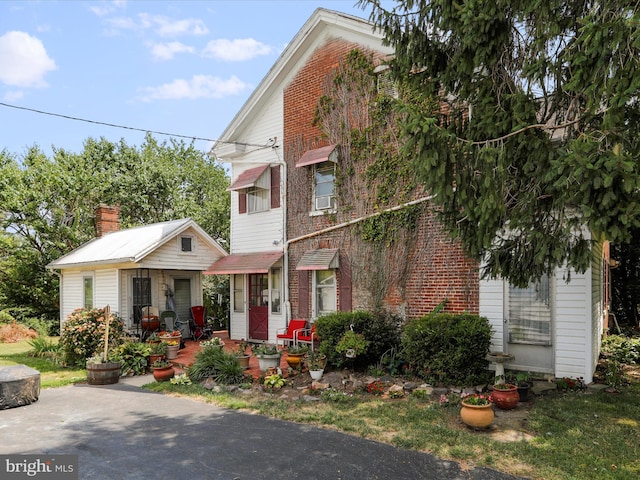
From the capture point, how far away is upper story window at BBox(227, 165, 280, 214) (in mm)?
13562

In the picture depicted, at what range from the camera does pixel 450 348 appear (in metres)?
8.52

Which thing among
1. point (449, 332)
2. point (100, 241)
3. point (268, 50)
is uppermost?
point (268, 50)

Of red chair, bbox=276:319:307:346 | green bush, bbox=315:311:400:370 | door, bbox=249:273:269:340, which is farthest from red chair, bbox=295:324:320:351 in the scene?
door, bbox=249:273:269:340

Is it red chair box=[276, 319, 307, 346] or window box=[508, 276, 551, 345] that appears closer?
window box=[508, 276, 551, 345]

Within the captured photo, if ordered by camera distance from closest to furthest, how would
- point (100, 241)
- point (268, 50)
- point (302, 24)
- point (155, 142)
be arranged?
point (302, 24)
point (268, 50)
point (100, 241)
point (155, 142)

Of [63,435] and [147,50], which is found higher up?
[147,50]

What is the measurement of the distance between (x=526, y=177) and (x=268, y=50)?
1008 cm

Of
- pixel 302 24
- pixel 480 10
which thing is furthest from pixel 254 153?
pixel 480 10

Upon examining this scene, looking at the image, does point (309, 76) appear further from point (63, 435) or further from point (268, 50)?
point (63, 435)

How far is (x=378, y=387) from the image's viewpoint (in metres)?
8.27

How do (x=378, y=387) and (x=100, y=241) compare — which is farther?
(x=100, y=241)

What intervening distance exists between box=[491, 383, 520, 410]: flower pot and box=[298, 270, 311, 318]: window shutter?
6239mm

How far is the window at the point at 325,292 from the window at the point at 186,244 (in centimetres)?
543

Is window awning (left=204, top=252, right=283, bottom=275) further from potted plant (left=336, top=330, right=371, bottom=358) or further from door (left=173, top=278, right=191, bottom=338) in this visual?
potted plant (left=336, top=330, right=371, bottom=358)
